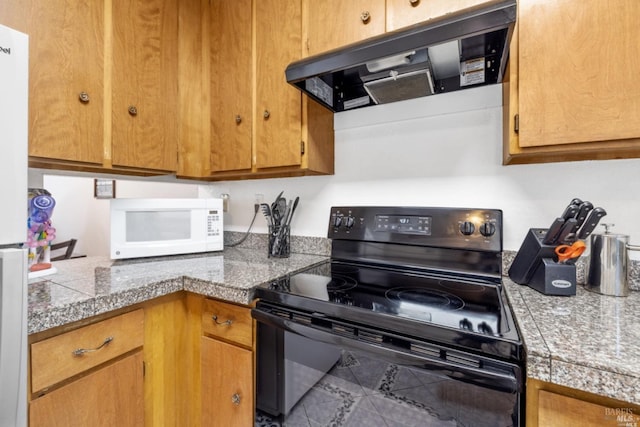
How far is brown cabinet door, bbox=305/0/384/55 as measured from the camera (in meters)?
1.12

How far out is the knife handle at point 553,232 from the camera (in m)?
0.89

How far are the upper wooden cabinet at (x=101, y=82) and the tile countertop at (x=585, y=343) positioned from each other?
1.63 metres

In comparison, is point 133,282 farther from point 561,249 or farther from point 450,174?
point 561,249

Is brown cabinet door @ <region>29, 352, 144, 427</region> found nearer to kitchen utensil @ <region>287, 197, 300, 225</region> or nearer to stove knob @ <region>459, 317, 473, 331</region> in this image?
kitchen utensil @ <region>287, 197, 300, 225</region>

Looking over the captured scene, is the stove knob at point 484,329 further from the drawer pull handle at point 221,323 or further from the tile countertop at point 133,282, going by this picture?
the drawer pull handle at point 221,323

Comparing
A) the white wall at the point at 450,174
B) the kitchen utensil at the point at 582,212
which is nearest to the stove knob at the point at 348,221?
the white wall at the point at 450,174

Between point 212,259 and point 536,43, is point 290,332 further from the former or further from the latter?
point 536,43

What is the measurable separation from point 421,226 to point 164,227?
1.30 m

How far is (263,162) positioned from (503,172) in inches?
43.2

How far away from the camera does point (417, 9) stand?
1.04 meters

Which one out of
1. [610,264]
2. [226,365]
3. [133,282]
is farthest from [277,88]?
[610,264]

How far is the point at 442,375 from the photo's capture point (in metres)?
0.64

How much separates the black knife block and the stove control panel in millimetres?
95

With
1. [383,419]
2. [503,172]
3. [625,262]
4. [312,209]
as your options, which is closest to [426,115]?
[503,172]
